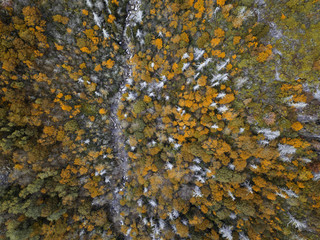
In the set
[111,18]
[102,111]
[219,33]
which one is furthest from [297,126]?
[111,18]

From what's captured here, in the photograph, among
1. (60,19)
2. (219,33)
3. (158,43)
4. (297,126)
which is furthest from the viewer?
(158,43)

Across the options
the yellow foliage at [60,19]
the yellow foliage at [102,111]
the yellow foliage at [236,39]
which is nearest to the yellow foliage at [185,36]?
the yellow foliage at [236,39]

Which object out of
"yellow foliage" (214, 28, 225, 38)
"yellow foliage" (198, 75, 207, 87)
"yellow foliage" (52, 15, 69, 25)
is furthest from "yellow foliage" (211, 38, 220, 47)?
"yellow foliage" (52, 15, 69, 25)

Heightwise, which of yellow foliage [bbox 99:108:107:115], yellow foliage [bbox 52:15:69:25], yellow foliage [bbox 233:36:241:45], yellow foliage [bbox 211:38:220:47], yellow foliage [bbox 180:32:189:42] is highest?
yellow foliage [bbox 52:15:69:25]

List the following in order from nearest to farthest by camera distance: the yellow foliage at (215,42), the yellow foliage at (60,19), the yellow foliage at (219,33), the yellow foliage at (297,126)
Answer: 1. the yellow foliage at (297,126)
2. the yellow foliage at (219,33)
3. the yellow foliage at (215,42)
4. the yellow foliage at (60,19)

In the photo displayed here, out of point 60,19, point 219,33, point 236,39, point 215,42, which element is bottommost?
point 236,39

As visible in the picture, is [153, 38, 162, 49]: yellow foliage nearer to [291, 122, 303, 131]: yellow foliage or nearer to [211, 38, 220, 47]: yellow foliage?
[211, 38, 220, 47]: yellow foliage

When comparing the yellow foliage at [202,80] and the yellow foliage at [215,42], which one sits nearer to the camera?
the yellow foliage at [215,42]

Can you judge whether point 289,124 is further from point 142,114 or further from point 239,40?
point 142,114

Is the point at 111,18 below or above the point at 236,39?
above

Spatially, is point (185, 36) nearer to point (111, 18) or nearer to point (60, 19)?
point (111, 18)

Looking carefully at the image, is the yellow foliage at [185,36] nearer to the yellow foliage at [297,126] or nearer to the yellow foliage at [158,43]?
the yellow foliage at [158,43]

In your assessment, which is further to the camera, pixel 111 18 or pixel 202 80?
pixel 111 18
